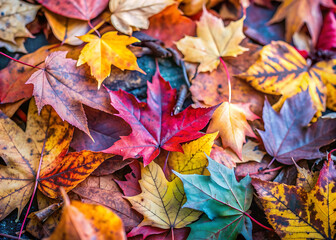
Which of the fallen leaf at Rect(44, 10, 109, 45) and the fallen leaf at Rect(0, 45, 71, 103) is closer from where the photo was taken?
the fallen leaf at Rect(0, 45, 71, 103)

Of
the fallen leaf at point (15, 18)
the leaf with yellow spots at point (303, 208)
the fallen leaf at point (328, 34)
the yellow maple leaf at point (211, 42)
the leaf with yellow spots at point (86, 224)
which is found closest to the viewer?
the leaf with yellow spots at point (86, 224)

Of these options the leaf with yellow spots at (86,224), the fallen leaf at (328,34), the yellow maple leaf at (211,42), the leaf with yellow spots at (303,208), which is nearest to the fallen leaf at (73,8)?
the yellow maple leaf at (211,42)

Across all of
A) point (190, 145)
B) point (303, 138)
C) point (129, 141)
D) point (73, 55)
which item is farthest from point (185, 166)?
point (73, 55)

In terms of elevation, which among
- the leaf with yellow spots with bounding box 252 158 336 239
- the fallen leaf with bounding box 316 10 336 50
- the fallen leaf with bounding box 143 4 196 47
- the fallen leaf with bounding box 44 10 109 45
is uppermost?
the fallen leaf with bounding box 44 10 109 45

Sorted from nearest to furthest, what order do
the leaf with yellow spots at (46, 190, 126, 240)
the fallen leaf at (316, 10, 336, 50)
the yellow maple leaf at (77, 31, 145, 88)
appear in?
the leaf with yellow spots at (46, 190, 126, 240) < the yellow maple leaf at (77, 31, 145, 88) < the fallen leaf at (316, 10, 336, 50)

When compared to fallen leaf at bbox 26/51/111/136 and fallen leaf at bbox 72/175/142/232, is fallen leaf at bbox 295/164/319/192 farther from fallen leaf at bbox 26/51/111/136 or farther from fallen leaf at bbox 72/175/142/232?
fallen leaf at bbox 26/51/111/136

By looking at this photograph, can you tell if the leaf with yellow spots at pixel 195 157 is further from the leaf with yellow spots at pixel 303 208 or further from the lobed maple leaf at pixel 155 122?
the leaf with yellow spots at pixel 303 208

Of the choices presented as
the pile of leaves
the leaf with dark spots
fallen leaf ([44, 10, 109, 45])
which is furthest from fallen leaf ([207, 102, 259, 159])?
fallen leaf ([44, 10, 109, 45])
